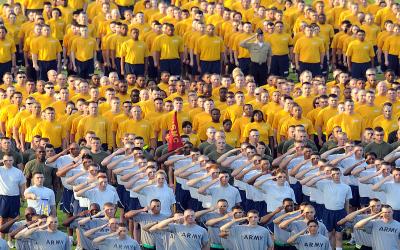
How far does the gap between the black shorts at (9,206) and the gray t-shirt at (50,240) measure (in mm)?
3143

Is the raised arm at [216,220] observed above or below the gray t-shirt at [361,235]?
above

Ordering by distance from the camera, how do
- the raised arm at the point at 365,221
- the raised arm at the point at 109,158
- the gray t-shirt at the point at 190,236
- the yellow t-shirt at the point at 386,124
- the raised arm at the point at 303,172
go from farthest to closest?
1. the yellow t-shirt at the point at 386,124
2. the raised arm at the point at 109,158
3. the raised arm at the point at 303,172
4. the raised arm at the point at 365,221
5. the gray t-shirt at the point at 190,236

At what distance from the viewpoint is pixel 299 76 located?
151 feet

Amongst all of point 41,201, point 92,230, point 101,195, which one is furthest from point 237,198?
point 41,201

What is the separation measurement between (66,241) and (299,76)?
13802 mm

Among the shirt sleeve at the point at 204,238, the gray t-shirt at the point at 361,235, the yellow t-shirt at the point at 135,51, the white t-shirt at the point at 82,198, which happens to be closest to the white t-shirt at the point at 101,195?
the white t-shirt at the point at 82,198

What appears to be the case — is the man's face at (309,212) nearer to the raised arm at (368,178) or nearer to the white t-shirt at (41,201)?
the raised arm at (368,178)

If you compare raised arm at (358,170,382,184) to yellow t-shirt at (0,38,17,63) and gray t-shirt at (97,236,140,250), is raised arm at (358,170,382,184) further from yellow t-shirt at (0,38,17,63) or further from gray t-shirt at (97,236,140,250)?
yellow t-shirt at (0,38,17,63)

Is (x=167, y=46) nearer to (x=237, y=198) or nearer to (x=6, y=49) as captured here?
(x=6, y=49)

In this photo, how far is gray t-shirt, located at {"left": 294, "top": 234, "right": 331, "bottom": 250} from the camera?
33625mm

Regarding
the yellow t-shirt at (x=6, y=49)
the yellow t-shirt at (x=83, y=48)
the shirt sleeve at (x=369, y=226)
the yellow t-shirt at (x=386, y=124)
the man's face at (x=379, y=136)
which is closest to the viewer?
the shirt sleeve at (x=369, y=226)

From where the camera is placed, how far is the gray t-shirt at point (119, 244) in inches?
1299

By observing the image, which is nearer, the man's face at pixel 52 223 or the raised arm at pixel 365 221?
the man's face at pixel 52 223

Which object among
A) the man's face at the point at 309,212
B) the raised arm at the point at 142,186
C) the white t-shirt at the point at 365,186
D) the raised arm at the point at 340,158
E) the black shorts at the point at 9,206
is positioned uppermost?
the man's face at the point at 309,212
